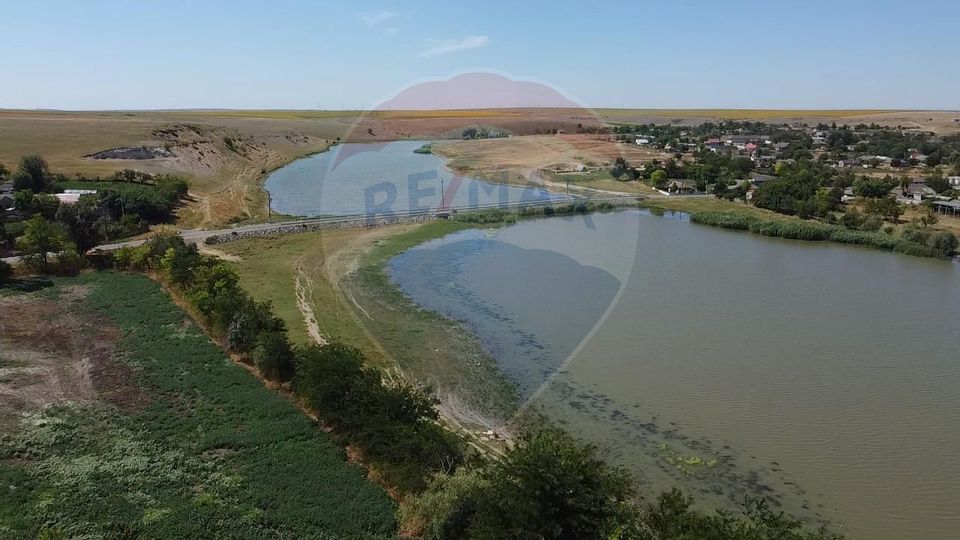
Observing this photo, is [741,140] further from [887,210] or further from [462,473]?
[462,473]

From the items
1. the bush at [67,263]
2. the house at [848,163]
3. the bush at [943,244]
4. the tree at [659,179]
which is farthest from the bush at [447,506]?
the house at [848,163]

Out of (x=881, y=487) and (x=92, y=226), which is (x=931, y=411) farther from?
(x=92, y=226)

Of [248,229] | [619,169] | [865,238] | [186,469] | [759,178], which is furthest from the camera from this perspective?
[619,169]

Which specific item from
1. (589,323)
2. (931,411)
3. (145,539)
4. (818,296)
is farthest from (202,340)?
(818,296)

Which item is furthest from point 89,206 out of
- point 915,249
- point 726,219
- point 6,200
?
point 915,249

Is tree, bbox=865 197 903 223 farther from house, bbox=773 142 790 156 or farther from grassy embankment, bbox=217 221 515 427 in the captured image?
house, bbox=773 142 790 156

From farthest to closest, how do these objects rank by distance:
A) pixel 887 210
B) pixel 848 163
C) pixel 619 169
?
pixel 848 163
pixel 619 169
pixel 887 210
